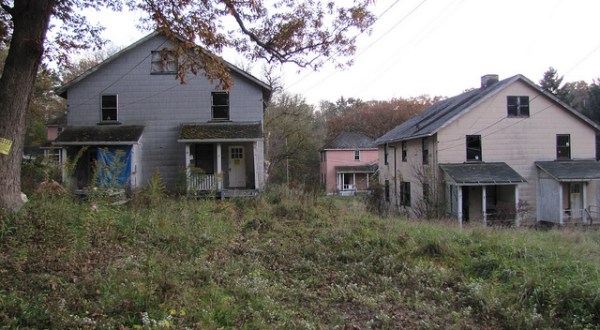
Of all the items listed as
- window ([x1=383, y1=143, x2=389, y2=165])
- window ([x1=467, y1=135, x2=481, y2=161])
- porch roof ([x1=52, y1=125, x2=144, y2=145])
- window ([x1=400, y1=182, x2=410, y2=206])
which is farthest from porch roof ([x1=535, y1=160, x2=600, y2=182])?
porch roof ([x1=52, y1=125, x2=144, y2=145])

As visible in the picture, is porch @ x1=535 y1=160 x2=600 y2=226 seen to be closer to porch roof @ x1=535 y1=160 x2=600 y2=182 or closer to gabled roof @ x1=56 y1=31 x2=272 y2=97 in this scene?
porch roof @ x1=535 y1=160 x2=600 y2=182

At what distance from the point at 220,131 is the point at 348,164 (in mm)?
28085

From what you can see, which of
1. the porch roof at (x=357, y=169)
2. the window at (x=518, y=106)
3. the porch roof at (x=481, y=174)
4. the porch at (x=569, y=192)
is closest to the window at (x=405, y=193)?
the porch roof at (x=481, y=174)

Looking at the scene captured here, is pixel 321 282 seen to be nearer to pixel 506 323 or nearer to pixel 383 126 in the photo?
pixel 506 323

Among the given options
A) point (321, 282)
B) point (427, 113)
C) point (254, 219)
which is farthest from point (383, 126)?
point (321, 282)

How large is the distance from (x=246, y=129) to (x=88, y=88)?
772cm

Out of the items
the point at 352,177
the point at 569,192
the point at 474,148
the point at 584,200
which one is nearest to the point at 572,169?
the point at 569,192

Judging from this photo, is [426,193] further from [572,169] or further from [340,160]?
[340,160]

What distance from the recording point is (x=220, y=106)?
1930 centimetres

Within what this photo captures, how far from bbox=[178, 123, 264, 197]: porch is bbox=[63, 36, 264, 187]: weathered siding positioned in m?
0.66

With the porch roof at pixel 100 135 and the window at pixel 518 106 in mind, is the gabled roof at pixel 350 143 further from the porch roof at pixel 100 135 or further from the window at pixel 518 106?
the porch roof at pixel 100 135

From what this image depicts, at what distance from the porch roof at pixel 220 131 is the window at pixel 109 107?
133 inches

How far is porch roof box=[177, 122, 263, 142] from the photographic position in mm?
17812

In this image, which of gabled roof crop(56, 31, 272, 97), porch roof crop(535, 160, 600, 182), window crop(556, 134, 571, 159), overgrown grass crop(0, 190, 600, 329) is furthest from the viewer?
window crop(556, 134, 571, 159)
